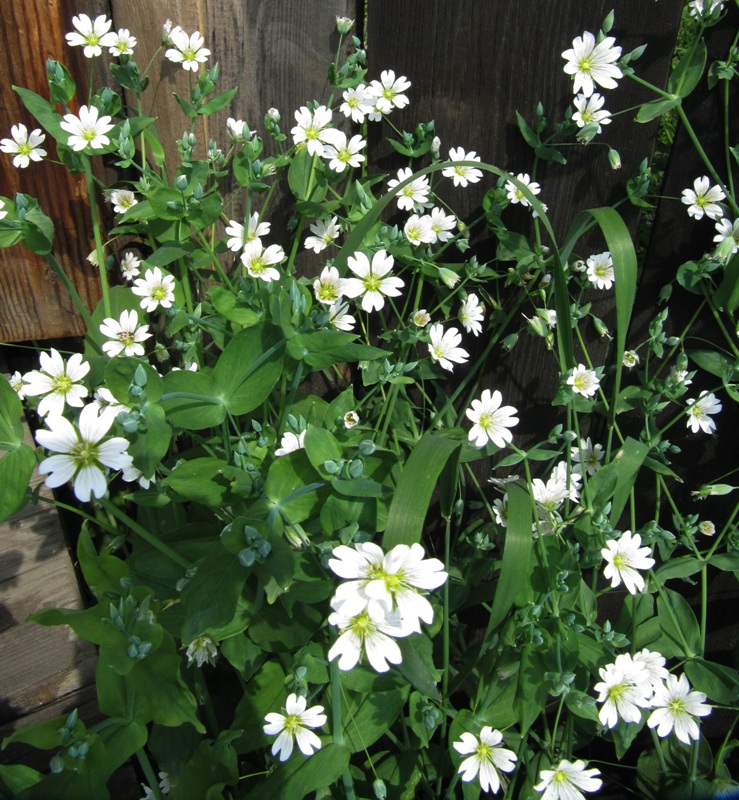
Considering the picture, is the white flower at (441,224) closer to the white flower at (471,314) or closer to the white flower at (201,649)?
the white flower at (471,314)

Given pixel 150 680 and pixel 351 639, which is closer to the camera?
pixel 351 639

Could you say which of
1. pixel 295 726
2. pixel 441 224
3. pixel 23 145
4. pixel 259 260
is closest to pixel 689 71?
pixel 441 224

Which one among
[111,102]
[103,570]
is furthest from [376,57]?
→ [103,570]

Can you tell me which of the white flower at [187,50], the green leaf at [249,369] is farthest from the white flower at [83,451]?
the white flower at [187,50]

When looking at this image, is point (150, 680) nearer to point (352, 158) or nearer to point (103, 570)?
point (103, 570)

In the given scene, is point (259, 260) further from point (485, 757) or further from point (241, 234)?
point (485, 757)

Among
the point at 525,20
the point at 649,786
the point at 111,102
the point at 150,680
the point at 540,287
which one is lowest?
the point at 649,786
